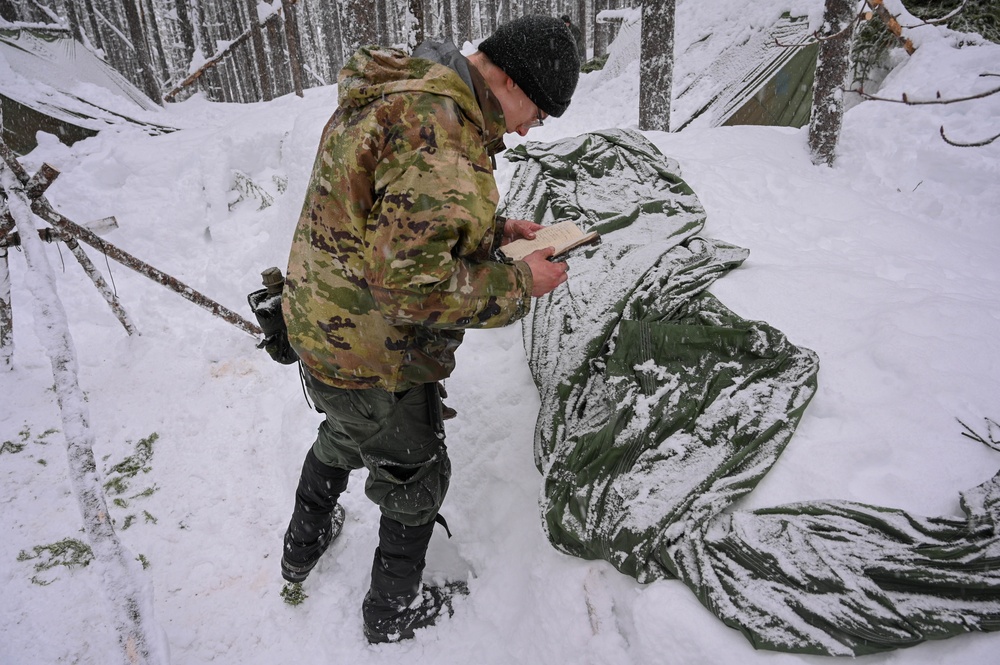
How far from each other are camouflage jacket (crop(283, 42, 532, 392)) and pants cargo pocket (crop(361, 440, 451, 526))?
0.30 meters

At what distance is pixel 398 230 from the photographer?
4.24 ft

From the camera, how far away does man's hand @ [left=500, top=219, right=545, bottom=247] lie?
2.22 metres

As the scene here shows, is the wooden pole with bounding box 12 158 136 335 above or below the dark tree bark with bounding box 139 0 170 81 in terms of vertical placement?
below

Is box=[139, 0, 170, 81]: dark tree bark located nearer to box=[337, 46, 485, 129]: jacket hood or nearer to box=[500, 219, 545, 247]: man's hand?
box=[500, 219, 545, 247]: man's hand

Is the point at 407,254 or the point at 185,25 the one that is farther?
the point at 185,25

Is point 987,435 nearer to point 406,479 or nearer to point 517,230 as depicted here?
point 517,230

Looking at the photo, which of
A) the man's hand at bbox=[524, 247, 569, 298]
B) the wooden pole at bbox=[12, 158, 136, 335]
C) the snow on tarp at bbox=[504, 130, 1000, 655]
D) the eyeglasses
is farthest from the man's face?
the wooden pole at bbox=[12, 158, 136, 335]

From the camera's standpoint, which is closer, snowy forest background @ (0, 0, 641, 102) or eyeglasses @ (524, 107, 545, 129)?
eyeglasses @ (524, 107, 545, 129)

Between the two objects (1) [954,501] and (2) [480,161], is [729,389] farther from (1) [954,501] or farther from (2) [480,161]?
(2) [480,161]

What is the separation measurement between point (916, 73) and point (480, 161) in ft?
21.6

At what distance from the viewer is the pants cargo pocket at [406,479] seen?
1812mm

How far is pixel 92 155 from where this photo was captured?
20.2 ft

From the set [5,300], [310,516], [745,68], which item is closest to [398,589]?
[310,516]

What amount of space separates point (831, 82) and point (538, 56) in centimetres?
411
